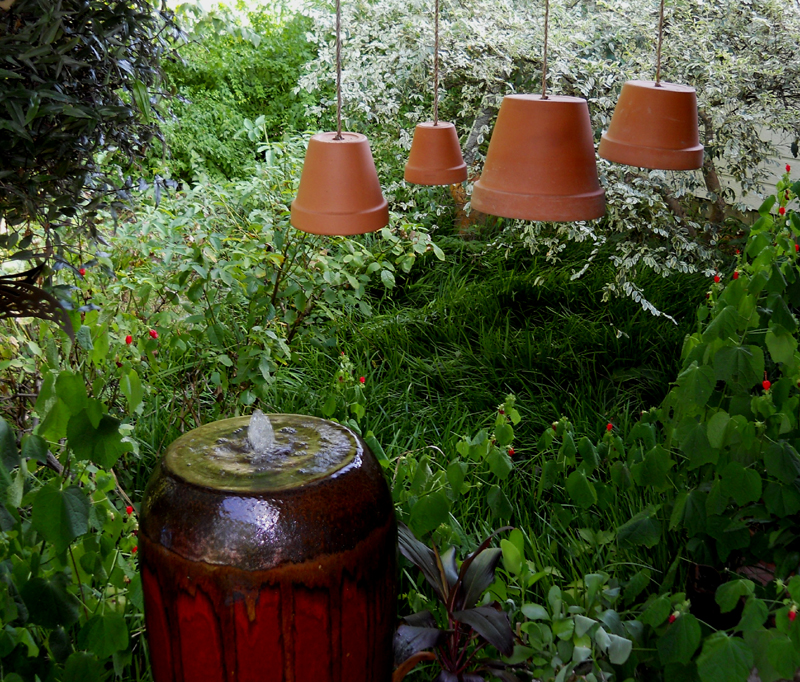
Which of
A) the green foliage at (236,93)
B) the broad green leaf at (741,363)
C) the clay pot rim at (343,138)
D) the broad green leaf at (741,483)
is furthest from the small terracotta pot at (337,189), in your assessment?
the green foliage at (236,93)

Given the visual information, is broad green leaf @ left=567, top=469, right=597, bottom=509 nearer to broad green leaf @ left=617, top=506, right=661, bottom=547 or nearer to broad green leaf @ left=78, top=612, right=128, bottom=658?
broad green leaf @ left=617, top=506, right=661, bottom=547

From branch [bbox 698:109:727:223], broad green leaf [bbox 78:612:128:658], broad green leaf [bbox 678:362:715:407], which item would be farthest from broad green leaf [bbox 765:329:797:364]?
branch [bbox 698:109:727:223]

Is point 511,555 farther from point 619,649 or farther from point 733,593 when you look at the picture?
point 733,593

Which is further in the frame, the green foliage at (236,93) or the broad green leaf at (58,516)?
the green foliage at (236,93)

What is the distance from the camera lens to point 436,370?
347 centimetres

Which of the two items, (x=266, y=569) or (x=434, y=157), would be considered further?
(x=434, y=157)

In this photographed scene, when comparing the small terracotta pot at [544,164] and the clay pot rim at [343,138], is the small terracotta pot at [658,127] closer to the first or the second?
the small terracotta pot at [544,164]

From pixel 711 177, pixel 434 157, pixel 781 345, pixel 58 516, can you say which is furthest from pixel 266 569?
pixel 711 177

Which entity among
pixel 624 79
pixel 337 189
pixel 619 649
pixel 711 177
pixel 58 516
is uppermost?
pixel 624 79

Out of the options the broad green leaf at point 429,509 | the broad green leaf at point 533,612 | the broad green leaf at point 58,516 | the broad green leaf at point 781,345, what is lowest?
the broad green leaf at point 533,612

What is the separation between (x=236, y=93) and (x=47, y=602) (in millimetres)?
6808

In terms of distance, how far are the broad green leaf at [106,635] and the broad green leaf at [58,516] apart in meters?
0.21

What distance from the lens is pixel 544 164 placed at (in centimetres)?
133

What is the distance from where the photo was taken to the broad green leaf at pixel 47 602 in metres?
1.39
